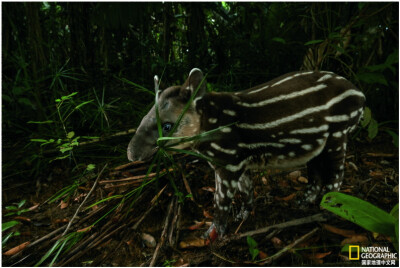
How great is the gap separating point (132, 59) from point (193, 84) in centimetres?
197

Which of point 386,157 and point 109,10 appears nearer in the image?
point 109,10

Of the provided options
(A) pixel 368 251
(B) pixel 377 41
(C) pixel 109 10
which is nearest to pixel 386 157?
(B) pixel 377 41

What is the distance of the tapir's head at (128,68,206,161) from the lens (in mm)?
1962

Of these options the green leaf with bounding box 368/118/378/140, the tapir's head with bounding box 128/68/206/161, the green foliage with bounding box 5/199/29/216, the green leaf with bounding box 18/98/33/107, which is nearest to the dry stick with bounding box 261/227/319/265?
the tapir's head with bounding box 128/68/206/161

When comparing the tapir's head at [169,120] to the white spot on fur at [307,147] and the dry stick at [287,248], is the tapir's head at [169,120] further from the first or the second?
the dry stick at [287,248]

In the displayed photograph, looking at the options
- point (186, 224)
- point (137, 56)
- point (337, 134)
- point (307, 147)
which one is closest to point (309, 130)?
point (307, 147)

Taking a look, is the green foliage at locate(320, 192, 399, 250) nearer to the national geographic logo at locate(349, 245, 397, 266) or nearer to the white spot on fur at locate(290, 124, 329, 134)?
the national geographic logo at locate(349, 245, 397, 266)

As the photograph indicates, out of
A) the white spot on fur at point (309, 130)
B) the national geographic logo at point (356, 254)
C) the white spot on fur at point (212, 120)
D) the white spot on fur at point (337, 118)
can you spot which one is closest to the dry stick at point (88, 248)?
the white spot on fur at point (212, 120)

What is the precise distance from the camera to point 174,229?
2.23 m

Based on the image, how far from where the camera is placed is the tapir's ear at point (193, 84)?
193 centimetres

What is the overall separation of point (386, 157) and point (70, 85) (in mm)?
3317

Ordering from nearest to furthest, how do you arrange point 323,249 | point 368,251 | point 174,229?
point 368,251 → point 323,249 → point 174,229

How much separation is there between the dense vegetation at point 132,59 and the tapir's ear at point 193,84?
2.94 feet

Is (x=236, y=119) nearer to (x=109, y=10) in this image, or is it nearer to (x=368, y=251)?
(x=368, y=251)
